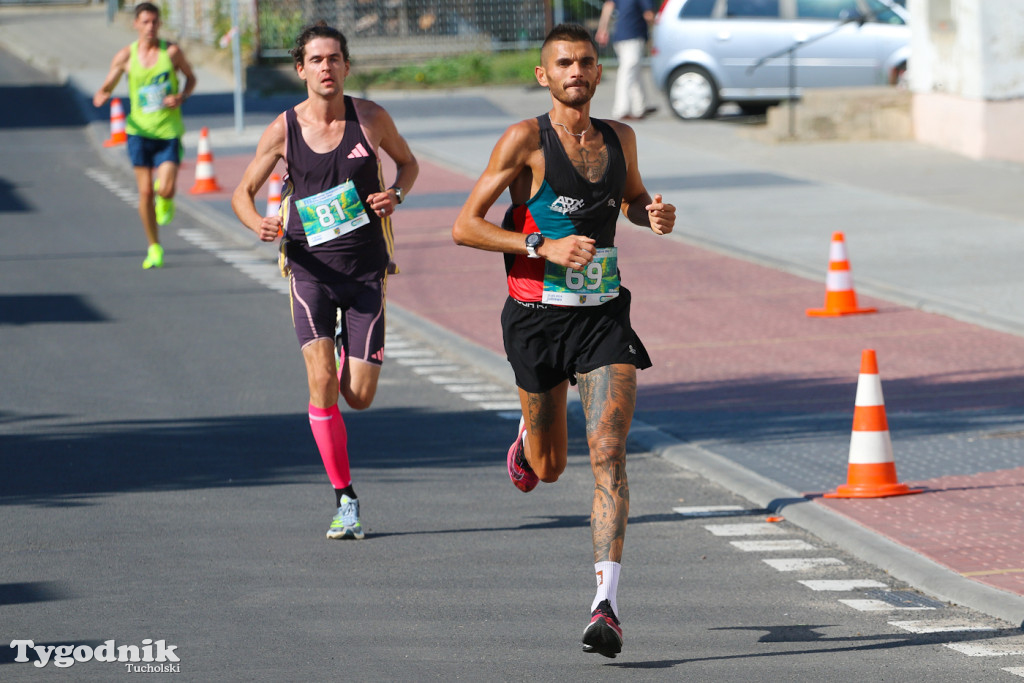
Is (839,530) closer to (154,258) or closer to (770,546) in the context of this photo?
(770,546)

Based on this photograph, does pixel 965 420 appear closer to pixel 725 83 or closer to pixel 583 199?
pixel 583 199

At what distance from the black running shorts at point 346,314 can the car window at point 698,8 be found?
1906 centimetres

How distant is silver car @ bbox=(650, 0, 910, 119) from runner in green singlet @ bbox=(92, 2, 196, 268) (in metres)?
11.9

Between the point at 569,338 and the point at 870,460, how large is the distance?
247 cm

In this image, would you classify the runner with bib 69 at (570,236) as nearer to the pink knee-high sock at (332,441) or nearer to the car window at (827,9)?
the pink knee-high sock at (332,441)

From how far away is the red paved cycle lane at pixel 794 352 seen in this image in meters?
7.60

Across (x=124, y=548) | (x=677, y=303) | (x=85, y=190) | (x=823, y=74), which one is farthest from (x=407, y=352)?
(x=823, y=74)

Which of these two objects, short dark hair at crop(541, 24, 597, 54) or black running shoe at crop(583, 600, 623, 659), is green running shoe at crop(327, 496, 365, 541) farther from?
short dark hair at crop(541, 24, 597, 54)

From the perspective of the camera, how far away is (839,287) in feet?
43.2

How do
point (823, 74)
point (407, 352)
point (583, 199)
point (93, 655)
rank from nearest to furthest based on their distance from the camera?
point (93, 655), point (583, 199), point (407, 352), point (823, 74)

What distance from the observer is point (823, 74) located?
2570 centimetres

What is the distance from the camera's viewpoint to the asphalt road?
5762 mm

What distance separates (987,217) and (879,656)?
12628 millimetres

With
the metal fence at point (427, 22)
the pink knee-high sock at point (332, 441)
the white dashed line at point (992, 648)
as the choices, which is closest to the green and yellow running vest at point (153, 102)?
the pink knee-high sock at point (332, 441)
